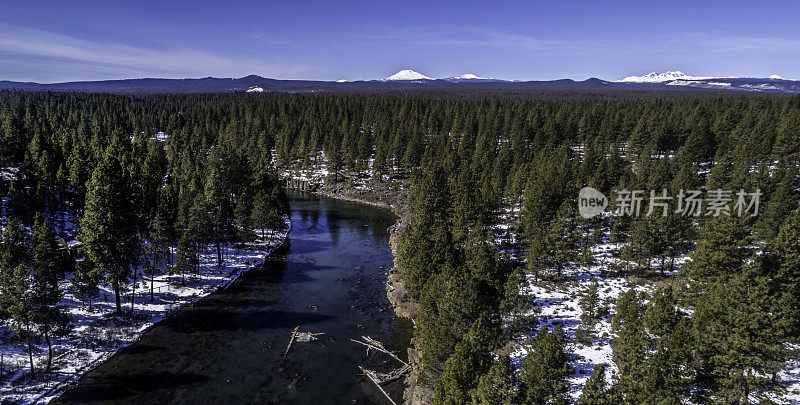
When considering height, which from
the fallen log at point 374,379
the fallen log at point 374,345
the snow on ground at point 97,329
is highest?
the snow on ground at point 97,329

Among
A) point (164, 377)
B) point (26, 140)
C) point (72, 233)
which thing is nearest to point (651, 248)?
point (164, 377)

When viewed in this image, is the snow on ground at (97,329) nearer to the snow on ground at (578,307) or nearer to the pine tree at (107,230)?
the pine tree at (107,230)

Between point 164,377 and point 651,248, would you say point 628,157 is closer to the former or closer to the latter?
point 651,248

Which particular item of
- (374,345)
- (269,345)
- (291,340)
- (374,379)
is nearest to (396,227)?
(374,345)

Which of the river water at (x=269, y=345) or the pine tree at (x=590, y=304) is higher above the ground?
the pine tree at (x=590, y=304)

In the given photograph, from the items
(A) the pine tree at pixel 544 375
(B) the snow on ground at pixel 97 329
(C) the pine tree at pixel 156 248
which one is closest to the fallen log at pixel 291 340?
(B) the snow on ground at pixel 97 329

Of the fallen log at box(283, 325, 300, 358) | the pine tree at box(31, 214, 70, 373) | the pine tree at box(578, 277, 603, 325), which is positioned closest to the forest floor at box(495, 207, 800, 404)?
the pine tree at box(578, 277, 603, 325)
